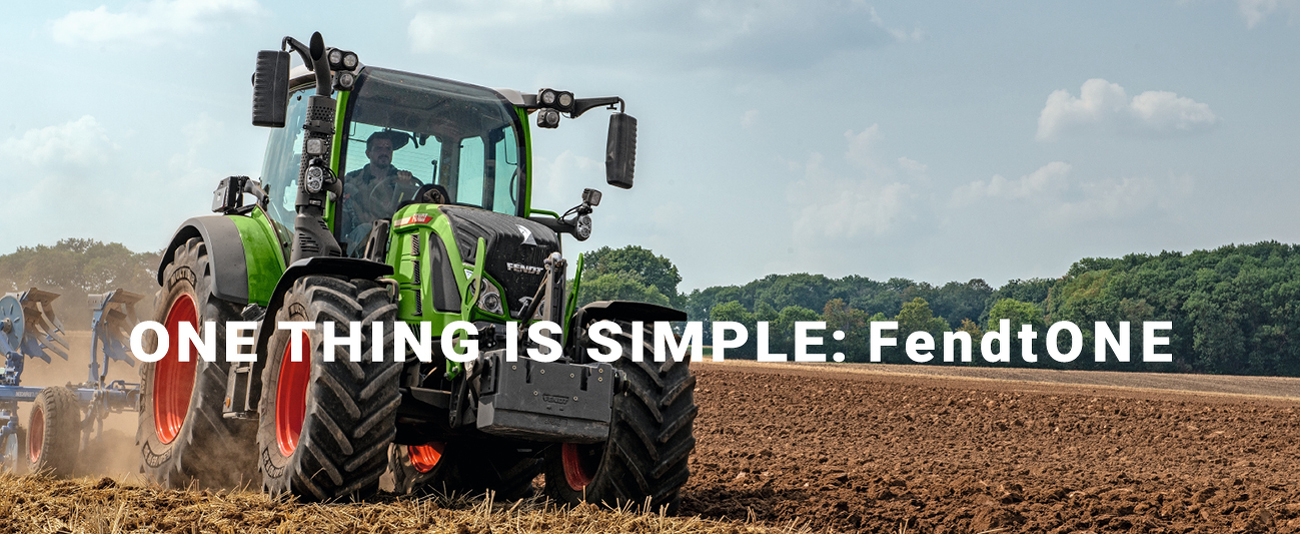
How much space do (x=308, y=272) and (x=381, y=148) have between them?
4.17 ft

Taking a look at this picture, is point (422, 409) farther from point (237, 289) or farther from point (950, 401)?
point (950, 401)

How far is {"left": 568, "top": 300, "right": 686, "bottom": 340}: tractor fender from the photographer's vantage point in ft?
23.6

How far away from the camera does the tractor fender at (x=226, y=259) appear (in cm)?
760

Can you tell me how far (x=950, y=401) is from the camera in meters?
21.1

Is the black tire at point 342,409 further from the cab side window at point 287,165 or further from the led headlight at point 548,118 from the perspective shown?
the led headlight at point 548,118

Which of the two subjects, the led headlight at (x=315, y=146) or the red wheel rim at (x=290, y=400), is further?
the led headlight at (x=315, y=146)

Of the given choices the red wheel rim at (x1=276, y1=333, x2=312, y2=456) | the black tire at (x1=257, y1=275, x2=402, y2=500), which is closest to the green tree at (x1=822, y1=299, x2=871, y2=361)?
the red wheel rim at (x1=276, y1=333, x2=312, y2=456)

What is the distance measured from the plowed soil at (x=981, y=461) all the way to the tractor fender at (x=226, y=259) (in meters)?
3.33

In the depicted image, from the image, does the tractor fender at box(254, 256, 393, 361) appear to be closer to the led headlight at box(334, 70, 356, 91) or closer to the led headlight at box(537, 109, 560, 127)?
the led headlight at box(334, 70, 356, 91)

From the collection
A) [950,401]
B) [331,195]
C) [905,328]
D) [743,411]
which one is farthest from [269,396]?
[905,328]

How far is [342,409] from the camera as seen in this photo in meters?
Answer: 6.07

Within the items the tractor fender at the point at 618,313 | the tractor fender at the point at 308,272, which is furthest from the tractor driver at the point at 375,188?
the tractor fender at the point at 618,313

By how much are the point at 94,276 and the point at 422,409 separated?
14.1m

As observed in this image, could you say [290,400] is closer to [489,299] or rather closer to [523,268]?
[489,299]
